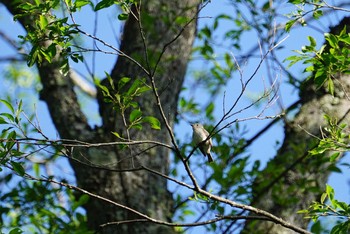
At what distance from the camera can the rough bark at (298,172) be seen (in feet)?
18.8

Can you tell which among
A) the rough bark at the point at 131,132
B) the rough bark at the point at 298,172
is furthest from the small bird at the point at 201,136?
the rough bark at the point at 298,172

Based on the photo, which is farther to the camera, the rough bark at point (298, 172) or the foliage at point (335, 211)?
the rough bark at point (298, 172)

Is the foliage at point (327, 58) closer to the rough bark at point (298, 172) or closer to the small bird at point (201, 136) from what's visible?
the small bird at point (201, 136)

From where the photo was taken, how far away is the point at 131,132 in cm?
552

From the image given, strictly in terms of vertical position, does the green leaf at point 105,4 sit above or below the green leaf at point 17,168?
above

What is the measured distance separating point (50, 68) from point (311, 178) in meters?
2.39

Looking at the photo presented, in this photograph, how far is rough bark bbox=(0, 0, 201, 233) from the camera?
17.6 feet

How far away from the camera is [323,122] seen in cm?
600

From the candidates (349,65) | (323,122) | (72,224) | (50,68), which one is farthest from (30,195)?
(349,65)

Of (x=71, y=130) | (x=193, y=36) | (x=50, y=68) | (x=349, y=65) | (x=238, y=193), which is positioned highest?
(x=193, y=36)

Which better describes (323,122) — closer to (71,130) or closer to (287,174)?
(287,174)

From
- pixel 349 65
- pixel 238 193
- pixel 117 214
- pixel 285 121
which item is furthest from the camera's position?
pixel 285 121

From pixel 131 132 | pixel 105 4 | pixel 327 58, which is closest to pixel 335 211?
pixel 327 58

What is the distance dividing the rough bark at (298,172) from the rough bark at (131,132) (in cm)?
86
